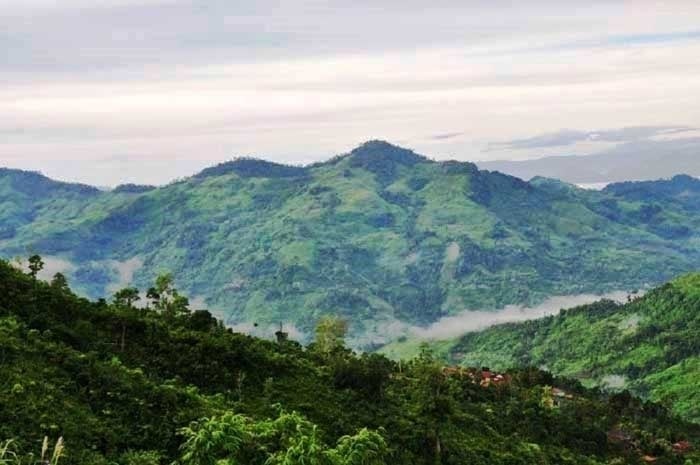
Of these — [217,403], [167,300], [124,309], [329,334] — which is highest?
[124,309]

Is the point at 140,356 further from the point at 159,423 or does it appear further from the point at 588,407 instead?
the point at 588,407

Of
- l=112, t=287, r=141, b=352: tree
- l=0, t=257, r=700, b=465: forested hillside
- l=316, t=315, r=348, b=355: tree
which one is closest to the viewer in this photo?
l=0, t=257, r=700, b=465: forested hillside

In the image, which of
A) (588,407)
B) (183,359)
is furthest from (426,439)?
(588,407)

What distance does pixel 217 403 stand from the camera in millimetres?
63906

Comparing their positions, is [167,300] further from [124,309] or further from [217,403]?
[217,403]

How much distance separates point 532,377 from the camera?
573 feet

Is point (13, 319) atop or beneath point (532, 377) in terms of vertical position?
atop

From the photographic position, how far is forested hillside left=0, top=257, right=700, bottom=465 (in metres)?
45.7

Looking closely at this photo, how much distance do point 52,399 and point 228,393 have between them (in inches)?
806

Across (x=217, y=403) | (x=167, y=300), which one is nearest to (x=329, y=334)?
(x=167, y=300)

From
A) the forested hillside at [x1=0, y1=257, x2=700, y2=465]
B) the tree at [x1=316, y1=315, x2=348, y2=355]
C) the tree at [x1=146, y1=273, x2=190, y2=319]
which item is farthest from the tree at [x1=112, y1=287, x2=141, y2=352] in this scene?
the tree at [x1=316, y1=315, x2=348, y2=355]

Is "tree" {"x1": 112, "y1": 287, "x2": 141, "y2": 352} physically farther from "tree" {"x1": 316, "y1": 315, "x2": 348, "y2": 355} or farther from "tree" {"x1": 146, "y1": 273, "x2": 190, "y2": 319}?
"tree" {"x1": 316, "y1": 315, "x2": 348, "y2": 355}

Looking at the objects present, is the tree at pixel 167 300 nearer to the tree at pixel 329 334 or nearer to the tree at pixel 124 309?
the tree at pixel 124 309

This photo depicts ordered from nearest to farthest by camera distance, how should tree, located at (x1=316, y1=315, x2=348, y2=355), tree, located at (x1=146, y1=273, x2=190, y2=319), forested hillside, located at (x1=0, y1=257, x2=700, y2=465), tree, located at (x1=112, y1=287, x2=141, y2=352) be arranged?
forested hillside, located at (x1=0, y1=257, x2=700, y2=465) → tree, located at (x1=112, y1=287, x2=141, y2=352) → tree, located at (x1=146, y1=273, x2=190, y2=319) → tree, located at (x1=316, y1=315, x2=348, y2=355)
